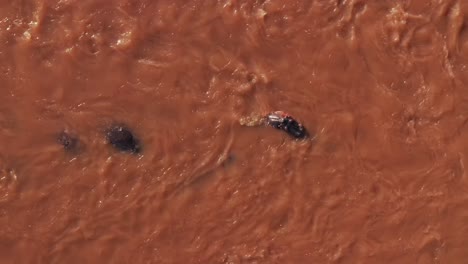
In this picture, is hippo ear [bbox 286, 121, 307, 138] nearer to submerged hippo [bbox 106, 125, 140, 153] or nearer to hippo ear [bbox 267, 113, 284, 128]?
hippo ear [bbox 267, 113, 284, 128]

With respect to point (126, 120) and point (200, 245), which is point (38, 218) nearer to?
point (126, 120)

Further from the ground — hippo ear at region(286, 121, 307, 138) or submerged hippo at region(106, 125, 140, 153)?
submerged hippo at region(106, 125, 140, 153)

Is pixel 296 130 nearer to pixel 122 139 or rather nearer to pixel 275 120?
pixel 275 120

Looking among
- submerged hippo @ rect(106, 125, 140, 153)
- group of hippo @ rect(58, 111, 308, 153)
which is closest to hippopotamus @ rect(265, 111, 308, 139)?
group of hippo @ rect(58, 111, 308, 153)

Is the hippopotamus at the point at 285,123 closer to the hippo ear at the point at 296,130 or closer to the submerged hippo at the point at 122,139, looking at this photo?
the hippo ear at the point at 296,130

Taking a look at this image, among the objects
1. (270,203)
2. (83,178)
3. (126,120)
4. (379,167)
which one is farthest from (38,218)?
(379,167)

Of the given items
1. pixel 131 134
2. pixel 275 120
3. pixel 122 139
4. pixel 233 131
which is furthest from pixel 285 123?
pixel 122 139
